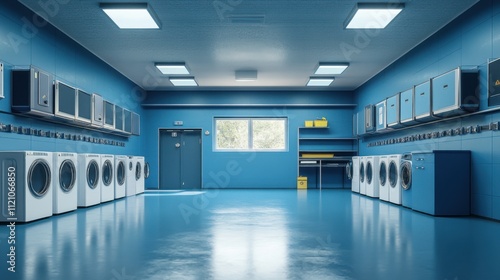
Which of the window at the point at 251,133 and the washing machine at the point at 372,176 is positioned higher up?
the window at the point at 251,133

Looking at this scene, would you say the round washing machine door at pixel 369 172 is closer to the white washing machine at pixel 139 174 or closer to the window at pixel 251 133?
the window at pixel 251 133

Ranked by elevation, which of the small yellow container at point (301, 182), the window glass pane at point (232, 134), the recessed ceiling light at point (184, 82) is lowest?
the small yellow container at point (301, 182)

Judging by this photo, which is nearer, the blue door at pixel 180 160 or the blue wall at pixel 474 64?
the blue wall at pixel 474 64

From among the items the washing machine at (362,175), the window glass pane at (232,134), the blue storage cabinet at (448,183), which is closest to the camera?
the blue storage cabinet at (448,183)

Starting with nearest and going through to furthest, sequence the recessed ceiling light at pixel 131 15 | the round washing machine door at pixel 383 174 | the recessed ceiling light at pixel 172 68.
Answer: the recessed ceiling light at pixel 131 15
the round washing machine door at pixel 383 174
the recessed ceiling light at pixel 172 68

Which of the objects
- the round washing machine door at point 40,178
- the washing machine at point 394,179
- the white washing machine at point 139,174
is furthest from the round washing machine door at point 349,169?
the round washing machine door at point 40,178

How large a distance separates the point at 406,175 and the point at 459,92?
1766 mm

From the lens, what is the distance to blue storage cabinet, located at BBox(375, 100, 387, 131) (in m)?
8.28

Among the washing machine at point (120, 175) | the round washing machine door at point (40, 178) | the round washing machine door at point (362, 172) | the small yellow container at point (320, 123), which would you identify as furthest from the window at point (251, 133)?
the round washing machine door at point (40, 178)

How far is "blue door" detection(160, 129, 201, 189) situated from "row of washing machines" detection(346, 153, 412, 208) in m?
4.69

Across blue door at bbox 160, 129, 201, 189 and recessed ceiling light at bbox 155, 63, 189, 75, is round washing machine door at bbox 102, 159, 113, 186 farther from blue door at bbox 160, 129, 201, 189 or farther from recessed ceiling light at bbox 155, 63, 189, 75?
blue door at bbox 160, 129, 201, 189

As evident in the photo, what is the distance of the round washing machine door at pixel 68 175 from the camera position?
578 centimetres

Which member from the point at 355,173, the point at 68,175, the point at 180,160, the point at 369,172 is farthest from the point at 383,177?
the point at 180,160

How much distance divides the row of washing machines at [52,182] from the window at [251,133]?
428 cm
